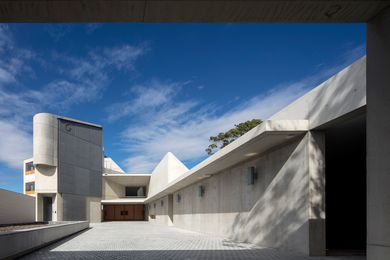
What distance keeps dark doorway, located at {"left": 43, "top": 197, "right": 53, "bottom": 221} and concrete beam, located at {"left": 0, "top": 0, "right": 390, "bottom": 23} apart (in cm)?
3557

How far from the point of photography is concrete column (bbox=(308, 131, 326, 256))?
7793 millimetres

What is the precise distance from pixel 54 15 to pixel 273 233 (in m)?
8.58

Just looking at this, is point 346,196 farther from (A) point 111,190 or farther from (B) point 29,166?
(B) point 29,166

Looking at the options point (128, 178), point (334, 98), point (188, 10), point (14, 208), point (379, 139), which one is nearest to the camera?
point (188, 10)

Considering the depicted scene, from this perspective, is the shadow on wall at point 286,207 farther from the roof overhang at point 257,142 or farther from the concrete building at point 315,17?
the concrete building at point 315,17

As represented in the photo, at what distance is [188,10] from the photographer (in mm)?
3459

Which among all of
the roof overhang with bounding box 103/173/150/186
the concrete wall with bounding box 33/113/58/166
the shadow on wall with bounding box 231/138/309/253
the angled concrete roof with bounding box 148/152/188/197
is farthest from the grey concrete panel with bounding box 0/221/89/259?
the roof overhang with bounding box 103/173/150/186

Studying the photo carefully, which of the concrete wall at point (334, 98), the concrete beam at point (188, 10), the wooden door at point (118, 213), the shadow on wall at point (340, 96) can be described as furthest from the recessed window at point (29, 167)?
the concrete beam at point (188, 10)

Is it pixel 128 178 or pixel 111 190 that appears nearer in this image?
pixel 111 190

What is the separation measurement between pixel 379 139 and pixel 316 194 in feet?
15.2

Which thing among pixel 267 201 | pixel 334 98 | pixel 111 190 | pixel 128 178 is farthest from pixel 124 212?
pixel 334 98

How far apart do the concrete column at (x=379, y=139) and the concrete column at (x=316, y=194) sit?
4353mm

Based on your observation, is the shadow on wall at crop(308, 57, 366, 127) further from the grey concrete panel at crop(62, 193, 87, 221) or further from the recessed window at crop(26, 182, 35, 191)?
the recessed window at crop(26, 182, 35, 191)

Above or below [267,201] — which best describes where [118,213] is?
below
